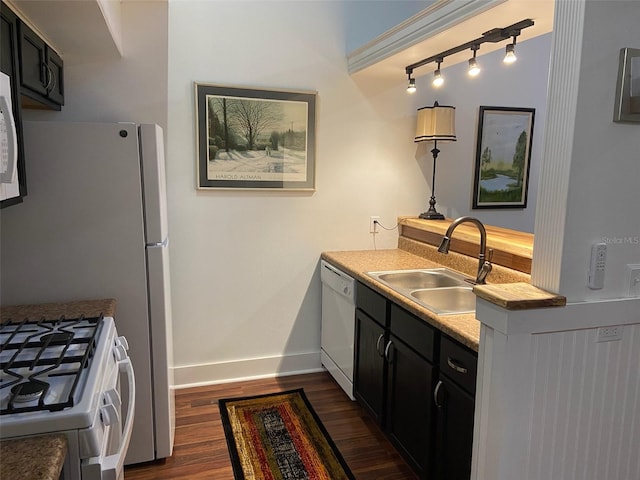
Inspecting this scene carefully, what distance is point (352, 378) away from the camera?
297 cm

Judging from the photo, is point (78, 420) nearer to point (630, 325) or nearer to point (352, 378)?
point (630, 325)

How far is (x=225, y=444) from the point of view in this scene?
2.60m

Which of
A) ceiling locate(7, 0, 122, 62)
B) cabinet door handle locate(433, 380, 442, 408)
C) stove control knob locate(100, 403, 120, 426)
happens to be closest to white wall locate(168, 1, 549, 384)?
ceiling locate(7, 0, 122, 62)

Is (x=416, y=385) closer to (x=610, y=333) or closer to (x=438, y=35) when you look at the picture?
(x=610, y=333)

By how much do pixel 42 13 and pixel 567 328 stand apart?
7.41ft

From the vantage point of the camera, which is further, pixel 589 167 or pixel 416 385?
pixel 416 385

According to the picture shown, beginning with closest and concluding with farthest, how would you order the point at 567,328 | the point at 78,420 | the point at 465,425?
the point at 78,420 → the point at 567,328 → the point at 465,425

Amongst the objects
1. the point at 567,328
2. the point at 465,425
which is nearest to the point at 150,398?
the point at 465,425

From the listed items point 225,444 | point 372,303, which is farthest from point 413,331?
point 225,444

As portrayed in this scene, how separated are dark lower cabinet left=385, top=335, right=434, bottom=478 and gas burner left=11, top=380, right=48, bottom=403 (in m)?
1.47

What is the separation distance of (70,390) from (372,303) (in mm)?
1684

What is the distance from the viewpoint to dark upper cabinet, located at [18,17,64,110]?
5.88ft

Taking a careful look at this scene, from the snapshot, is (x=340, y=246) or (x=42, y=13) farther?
(x=340, y=246)

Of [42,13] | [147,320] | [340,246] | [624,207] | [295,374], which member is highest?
[42,13]
